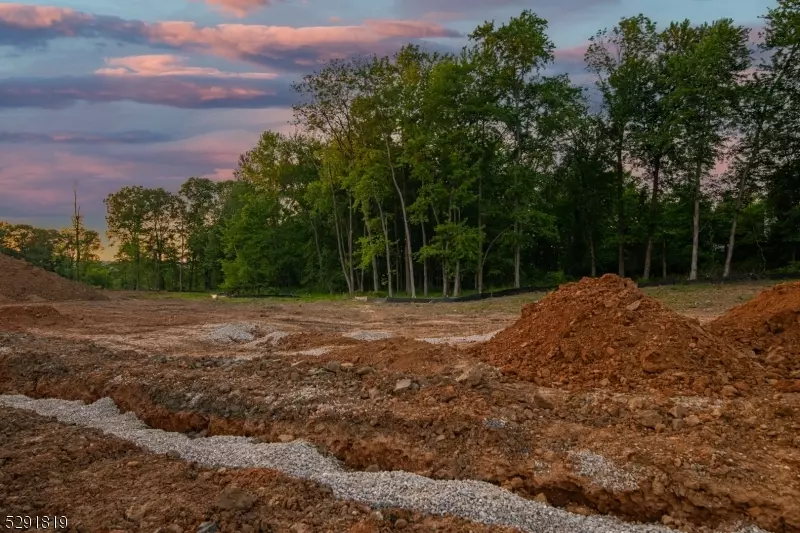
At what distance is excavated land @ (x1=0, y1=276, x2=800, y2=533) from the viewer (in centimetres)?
467

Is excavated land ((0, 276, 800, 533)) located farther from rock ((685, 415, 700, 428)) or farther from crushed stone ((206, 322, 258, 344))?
crushed stone ((206, 322, 258, 344))

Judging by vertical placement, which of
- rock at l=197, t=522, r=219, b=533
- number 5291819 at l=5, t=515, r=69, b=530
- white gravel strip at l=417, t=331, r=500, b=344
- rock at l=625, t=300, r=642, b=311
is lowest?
number 5291819 at l=5, t=515, r=69, b=530

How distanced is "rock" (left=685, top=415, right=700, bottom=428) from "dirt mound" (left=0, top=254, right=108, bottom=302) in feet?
98.3

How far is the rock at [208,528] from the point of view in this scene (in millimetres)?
4344

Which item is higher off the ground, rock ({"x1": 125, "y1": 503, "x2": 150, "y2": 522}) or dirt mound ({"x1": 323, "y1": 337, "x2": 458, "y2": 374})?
dirt mound ({"x1": 323, "y1": 337, "x2": 458, "y2": 374})

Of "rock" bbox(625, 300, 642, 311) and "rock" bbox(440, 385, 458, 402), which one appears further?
"rock" bbox(625, 300, 642, 311)

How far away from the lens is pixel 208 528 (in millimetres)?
4359

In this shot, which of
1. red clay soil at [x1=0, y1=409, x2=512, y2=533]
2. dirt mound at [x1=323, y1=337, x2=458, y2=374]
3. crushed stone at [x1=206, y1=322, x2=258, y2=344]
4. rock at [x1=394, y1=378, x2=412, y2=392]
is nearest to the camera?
red clay soil at [x1=0, y1=409, x2=512, y2=533]

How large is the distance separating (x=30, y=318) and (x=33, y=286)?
15.0 metres

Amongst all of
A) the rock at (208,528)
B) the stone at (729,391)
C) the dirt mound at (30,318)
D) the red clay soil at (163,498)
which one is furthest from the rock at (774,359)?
the dirt mound at (30,318)

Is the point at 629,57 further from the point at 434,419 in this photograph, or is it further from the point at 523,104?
the point at 434,419

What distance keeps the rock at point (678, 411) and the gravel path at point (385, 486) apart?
5.77ft

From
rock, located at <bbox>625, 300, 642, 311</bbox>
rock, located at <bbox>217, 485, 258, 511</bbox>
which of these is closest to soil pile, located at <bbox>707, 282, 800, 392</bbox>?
rock, located at <bbox>625, 300, 642, 311</bbox>

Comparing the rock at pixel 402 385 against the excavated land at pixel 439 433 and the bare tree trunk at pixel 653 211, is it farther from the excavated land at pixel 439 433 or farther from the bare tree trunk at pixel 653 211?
the bare tree trunk at pixel 653 211
